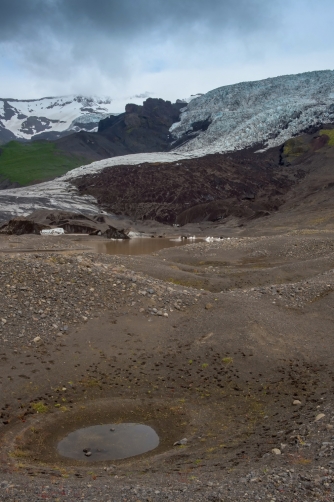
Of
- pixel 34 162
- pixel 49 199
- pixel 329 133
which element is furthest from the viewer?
pixel 34 162

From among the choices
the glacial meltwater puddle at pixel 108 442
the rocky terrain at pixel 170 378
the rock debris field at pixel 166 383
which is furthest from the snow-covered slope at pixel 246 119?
the glacial meltwater puddle at pixel 108 442

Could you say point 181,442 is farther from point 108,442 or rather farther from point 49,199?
point 49,199

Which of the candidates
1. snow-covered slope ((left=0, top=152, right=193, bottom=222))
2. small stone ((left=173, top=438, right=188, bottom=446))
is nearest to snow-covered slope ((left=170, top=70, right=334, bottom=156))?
snow-covered slope ((left=0, top=152, right=193, bottom=222))

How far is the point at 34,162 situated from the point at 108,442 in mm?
148831

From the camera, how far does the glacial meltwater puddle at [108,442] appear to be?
9516 mm

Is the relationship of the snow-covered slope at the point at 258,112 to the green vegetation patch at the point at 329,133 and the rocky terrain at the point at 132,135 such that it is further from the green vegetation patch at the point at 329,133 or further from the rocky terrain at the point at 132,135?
the rocky terrain at the point at 132,135

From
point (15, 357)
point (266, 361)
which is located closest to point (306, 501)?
point (266, 361)

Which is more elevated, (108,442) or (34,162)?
(34,162)

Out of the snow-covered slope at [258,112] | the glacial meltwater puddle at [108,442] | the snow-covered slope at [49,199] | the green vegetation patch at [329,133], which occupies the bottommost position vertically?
the glacial meltwater puddle at [108,442]

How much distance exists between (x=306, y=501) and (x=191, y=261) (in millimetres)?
27124

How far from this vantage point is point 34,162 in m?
151

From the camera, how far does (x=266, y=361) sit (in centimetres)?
1367

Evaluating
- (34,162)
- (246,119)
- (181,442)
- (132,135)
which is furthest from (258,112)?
(181,442)

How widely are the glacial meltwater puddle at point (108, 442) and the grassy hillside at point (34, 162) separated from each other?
416 feet
